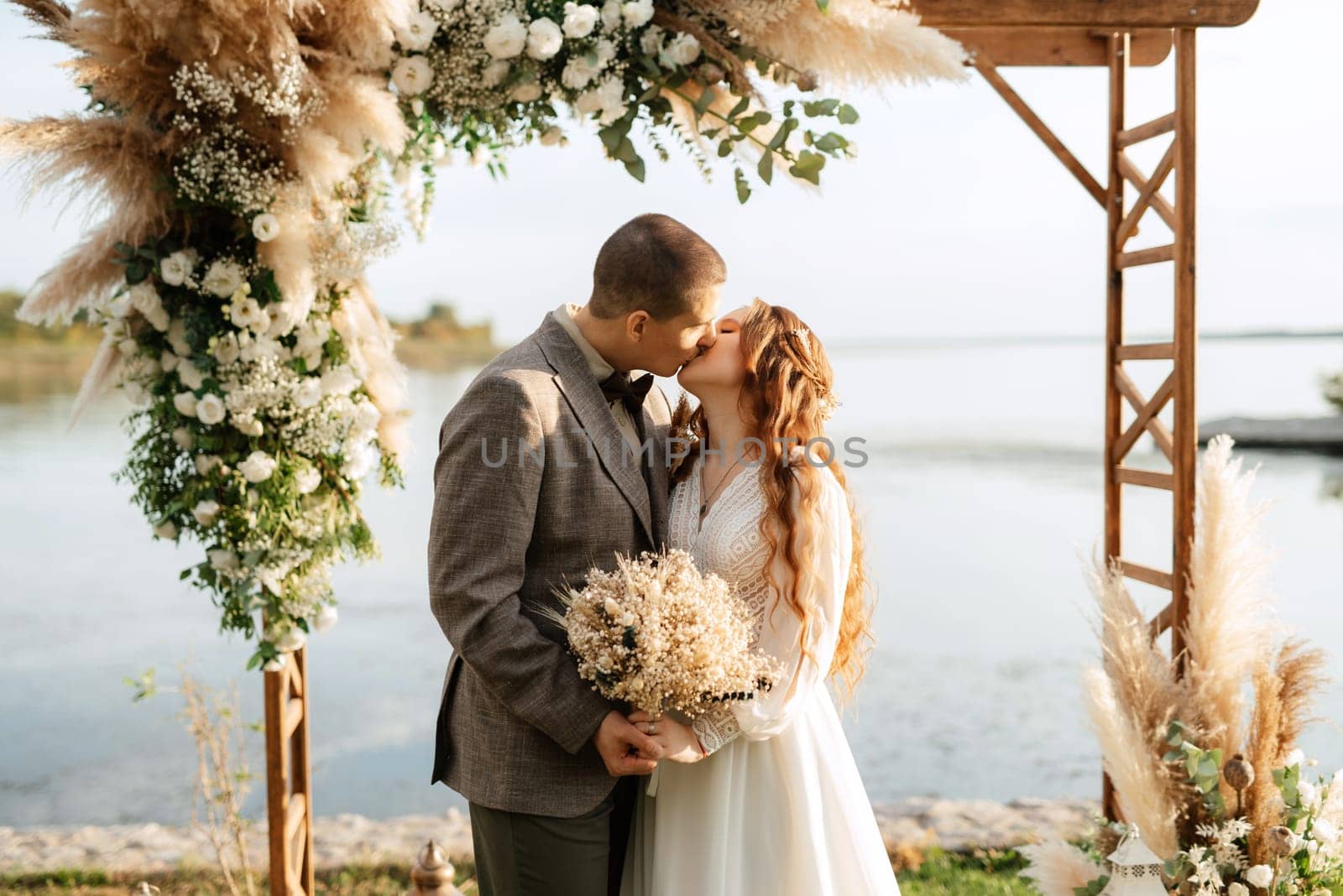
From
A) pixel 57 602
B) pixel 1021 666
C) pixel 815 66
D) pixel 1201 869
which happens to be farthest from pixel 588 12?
pixel 1021 666

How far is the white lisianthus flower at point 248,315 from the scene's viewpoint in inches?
112

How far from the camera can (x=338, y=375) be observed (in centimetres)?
299

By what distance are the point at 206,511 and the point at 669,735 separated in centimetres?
145

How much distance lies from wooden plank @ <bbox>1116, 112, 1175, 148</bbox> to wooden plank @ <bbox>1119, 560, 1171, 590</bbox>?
154 cm

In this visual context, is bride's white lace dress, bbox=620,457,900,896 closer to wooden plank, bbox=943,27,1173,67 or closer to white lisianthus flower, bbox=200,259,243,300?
white lisianthus flower, bbox=200,259,243,300

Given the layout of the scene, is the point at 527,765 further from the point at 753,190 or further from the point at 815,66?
the point at 815,66

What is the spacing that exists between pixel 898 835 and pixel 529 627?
3806 millimetres

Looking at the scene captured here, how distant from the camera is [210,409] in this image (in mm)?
2836

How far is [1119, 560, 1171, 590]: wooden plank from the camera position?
150 inches

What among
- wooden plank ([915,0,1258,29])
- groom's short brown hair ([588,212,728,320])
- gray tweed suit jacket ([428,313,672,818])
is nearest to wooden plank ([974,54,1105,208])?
wooden plank ([915,0,1258,29])

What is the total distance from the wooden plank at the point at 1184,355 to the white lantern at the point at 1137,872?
0.66 meters

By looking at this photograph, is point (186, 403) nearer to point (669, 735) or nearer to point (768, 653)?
point (669, 735)

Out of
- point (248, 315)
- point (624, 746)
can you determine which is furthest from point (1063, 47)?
point (624, 746)

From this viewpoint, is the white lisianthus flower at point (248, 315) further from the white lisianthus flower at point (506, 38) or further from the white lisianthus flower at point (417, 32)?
the white lisianthus flower at point (506, 38)
